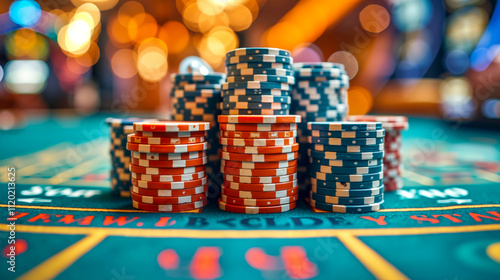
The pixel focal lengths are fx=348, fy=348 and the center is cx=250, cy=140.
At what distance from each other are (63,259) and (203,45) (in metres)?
17.0

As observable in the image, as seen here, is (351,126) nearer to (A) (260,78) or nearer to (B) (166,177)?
(A) (260,78)

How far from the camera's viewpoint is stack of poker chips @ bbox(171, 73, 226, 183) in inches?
131

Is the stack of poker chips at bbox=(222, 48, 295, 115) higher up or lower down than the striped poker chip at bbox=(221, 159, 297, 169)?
higher up

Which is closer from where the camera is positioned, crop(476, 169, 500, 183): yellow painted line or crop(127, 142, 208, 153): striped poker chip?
crop(127, 142, 208, 153): striped poker chip

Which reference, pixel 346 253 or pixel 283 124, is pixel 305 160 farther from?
pixel 346 253

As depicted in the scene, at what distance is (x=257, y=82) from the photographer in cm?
295

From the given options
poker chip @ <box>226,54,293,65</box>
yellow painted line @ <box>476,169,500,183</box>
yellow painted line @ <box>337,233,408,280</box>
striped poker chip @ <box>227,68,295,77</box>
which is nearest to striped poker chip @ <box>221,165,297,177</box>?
yellow painted line @ <box>337,233,408,280</box>

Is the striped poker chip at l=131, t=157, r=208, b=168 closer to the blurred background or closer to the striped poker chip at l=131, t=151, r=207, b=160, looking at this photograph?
the striped poker chip at l=131, t=151, r=207, b=160

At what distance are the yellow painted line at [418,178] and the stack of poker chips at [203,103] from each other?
2.33 meters

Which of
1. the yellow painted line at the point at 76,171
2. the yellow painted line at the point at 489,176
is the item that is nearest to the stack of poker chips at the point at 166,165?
the yellow painted line at the point at 76,171

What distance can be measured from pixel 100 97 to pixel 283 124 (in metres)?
18.6

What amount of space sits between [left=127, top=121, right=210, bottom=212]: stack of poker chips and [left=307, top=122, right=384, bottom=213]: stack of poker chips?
1.01 metres

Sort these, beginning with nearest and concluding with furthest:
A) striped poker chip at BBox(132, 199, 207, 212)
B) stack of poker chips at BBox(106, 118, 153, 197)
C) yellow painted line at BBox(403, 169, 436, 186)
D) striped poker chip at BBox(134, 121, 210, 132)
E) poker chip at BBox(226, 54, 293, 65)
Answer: striped poker chip at BBox(134, 121, 210, 132)
striped poker chip at BBox(132, 199, 207, 212)
poker chip at BBox(226, 54, 293, 65)
stack of poker chips at BBox(106, 118, 153, 197)
yellow painted line at BBox(403, 169, 436, 186)

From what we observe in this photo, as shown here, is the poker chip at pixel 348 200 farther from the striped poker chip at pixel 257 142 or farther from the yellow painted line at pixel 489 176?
the yellow painted line at pixel 489 176
